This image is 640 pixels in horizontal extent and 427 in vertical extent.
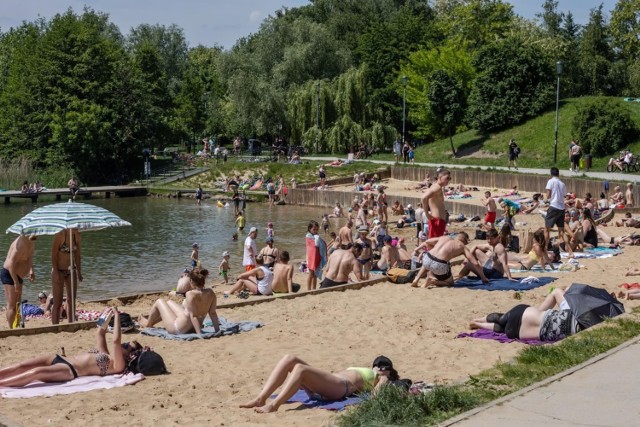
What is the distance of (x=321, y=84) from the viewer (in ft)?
187

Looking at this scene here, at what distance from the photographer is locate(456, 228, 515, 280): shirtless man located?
16.4 metres

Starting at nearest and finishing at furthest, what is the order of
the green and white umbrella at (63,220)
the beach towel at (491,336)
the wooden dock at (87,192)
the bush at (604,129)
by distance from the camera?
1. the beach towel at (491,336)
2. the green and white umbrella at (63,220)
3. the bush at (604,129)
4. the wooden dock at (87,192)

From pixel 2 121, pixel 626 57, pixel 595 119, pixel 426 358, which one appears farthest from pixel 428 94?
pixel 426 358

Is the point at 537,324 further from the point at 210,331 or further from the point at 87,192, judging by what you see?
the point at 87,192

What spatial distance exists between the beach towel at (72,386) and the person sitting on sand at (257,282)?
21.7ft

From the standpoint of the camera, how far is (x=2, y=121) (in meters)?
60.4

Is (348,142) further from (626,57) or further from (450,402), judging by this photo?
(450,402)

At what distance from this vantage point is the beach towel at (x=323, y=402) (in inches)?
342

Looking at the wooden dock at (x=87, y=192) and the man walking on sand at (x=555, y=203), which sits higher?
the man walking on sand at (x=555, y=203)

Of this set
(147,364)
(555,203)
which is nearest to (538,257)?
(555,203)

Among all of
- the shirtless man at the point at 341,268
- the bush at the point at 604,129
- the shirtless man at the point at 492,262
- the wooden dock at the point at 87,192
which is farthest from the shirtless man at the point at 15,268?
the wooden dock at the point at 87,192

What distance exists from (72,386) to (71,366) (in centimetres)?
30

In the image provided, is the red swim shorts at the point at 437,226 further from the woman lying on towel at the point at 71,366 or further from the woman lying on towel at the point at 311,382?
the woman lying on towel at the point at 311,382

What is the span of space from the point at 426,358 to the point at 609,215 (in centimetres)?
1705
